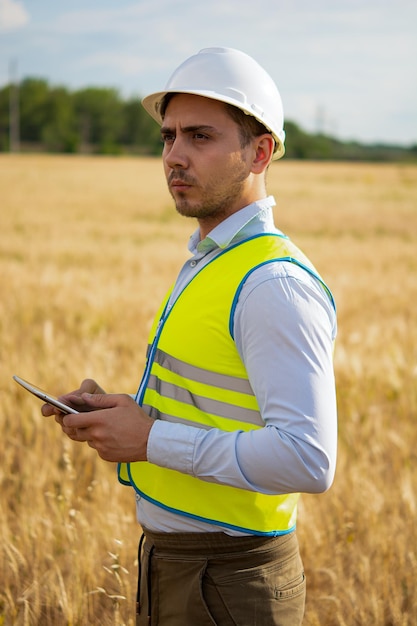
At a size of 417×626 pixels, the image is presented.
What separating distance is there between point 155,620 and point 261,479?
1.99 feet

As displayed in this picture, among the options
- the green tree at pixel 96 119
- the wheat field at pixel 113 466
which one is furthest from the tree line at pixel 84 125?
the wheat field at pixel 113 466

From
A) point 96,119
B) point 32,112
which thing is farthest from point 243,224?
point 96,119

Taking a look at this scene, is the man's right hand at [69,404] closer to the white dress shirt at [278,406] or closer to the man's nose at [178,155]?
the white dress shirt at [278,406]

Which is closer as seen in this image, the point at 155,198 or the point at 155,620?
the point at 155,620

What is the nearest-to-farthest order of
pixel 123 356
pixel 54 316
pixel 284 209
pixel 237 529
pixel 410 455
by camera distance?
pixel 237 529 → pixel 410 455 → pixel 123 356 → pixel 54 316 → pixel 284 209

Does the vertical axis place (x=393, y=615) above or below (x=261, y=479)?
below

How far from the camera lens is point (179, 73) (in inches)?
72.2

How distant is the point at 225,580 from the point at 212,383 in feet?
1.56

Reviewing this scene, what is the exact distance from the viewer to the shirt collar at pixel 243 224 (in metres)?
1.79

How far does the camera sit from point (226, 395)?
5.59 feet

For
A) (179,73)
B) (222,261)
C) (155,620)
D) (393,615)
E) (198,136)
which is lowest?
(393,615)

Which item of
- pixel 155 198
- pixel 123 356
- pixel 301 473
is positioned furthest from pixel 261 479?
pixel 155 198

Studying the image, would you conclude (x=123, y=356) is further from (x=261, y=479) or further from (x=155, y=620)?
(x=261, y=479)

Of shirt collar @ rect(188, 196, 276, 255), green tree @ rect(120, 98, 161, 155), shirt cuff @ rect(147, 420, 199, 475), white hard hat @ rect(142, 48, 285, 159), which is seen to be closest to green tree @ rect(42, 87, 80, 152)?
green tree @ rect(120, 98, 161, 155)
